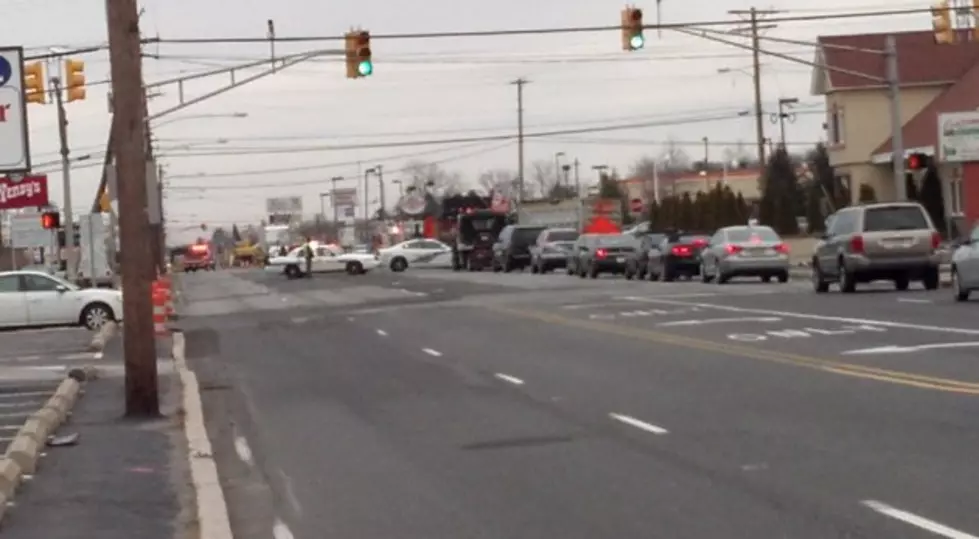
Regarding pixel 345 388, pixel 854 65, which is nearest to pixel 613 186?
pixel 854 65

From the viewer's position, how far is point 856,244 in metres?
36.0

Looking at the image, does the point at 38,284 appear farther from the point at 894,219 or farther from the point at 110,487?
the point at 110,487

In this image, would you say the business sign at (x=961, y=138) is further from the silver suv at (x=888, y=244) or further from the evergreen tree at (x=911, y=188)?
the silver suv at (x=888, y=244)

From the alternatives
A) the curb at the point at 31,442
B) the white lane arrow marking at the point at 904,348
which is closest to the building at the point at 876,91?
the white lane arrow marking at the point at 904,348

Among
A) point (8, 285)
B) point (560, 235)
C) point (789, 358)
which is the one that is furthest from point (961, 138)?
point (789, 358)

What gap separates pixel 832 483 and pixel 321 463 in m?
4.69

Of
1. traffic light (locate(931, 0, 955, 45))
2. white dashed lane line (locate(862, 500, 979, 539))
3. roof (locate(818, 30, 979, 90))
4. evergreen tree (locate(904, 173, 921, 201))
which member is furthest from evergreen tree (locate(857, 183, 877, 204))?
white dashed lane line (locate(862, 500, 979, 539))

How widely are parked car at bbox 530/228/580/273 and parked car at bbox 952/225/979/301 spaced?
3538cm

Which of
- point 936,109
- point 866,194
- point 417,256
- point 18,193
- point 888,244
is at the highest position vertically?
point 936,109

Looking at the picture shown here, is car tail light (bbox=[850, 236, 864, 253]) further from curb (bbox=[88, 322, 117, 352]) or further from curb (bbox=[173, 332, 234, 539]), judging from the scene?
curb (bbox=[173, 332, 234, 539])

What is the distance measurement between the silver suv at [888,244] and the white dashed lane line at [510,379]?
611 inches

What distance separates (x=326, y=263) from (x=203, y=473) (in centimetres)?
7237

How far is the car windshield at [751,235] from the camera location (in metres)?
46.6

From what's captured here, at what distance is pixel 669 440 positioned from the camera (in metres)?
14.5
